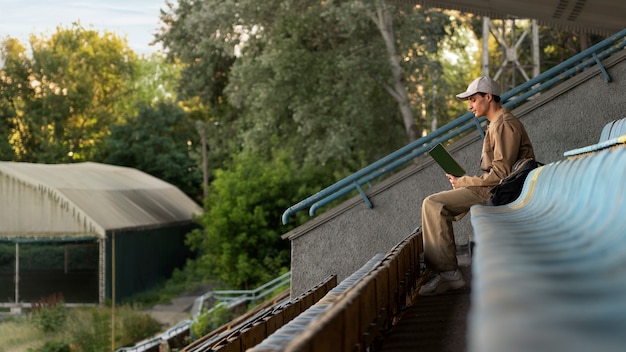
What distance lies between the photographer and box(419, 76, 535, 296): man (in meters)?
7.71

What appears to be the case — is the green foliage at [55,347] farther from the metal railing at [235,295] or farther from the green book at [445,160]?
the green book at [445,160]

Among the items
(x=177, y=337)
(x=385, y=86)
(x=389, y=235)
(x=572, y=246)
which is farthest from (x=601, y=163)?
(x=385, y=86)

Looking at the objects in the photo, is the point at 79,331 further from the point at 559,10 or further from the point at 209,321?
the point at 559,10

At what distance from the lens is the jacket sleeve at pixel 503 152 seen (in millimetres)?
7797

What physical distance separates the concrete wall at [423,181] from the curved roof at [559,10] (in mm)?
2544

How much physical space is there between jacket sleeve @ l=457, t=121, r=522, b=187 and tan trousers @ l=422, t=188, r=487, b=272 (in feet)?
0.30

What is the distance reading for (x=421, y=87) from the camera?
36.9m

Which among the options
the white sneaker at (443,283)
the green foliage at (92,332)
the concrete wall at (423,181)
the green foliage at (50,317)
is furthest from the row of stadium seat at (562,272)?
the green foliage at (50,317)

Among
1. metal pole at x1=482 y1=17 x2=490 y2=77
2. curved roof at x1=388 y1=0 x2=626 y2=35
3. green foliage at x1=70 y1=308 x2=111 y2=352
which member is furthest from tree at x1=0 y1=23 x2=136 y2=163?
curved roof at x1=388 y1=0 x2=626 y2=35

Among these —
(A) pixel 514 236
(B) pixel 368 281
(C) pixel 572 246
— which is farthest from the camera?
(B) pixel 368 281

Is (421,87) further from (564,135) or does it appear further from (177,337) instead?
(564,135)

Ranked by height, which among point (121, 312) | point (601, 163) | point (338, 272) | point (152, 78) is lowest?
point (121, 312)

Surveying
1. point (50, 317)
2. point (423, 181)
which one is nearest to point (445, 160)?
point (423, 181)

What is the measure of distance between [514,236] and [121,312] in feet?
105
